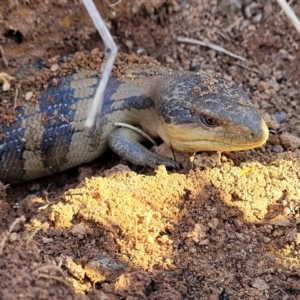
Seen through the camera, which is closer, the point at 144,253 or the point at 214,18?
the point at 144,253

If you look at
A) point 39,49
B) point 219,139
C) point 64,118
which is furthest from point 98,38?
point 219,139

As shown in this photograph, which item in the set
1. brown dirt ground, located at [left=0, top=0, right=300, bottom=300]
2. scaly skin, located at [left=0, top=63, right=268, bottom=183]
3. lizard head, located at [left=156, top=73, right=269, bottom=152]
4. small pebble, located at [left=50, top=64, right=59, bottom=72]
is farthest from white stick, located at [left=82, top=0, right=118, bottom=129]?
small pebble, located at [left=50, top=64, right=59, bottom=72]

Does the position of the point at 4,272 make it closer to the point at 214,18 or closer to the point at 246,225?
the point at 246,225

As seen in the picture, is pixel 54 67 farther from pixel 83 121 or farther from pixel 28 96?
pixel 83 121

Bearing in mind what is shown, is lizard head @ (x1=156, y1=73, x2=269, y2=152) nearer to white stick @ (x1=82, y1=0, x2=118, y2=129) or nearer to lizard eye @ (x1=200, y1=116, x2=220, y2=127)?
lizard eye @ (x1=200, y1=116, x2=220, y2=127)

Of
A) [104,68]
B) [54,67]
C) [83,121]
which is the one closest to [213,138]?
[83,121]

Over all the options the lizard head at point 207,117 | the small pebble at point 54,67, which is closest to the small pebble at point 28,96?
the small pebble at point 54,67

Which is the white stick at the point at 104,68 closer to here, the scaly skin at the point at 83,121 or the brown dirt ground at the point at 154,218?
the brown dirt ground at the point at 154,218

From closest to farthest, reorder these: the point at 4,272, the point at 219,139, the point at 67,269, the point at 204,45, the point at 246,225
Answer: the point at 4,272 → the point at 67,269 → the point at 246,225 → the point at 219,139 → the point at 204,45
